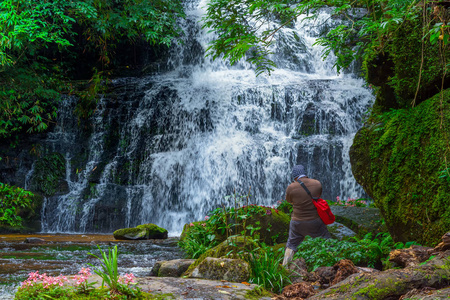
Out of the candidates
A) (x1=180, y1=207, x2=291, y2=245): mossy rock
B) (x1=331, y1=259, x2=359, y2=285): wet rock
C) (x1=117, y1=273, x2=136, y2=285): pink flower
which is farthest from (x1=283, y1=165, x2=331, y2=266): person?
(x1=117, y1=273, x2=136, y2=285): pink flower

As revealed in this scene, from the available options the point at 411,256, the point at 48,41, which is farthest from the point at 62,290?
the point at 48,41

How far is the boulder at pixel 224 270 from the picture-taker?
174 inches

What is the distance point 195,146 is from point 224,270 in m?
11.7

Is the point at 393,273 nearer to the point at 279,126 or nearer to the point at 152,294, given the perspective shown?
the point at 152,294

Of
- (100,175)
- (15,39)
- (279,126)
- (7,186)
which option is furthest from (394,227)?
(7,186)

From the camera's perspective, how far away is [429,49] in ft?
17.7

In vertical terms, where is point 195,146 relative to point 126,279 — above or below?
above

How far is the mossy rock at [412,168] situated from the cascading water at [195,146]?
7.80 m

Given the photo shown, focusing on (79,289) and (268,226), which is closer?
(79,289)

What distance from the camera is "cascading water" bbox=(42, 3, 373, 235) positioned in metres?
14.2

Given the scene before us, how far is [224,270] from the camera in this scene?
14.7 ft

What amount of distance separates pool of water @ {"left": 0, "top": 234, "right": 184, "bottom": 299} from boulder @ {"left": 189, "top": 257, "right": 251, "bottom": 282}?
1743 millimetres

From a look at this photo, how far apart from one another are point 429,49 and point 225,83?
13.1 m

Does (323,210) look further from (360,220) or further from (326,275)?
(360,220)
